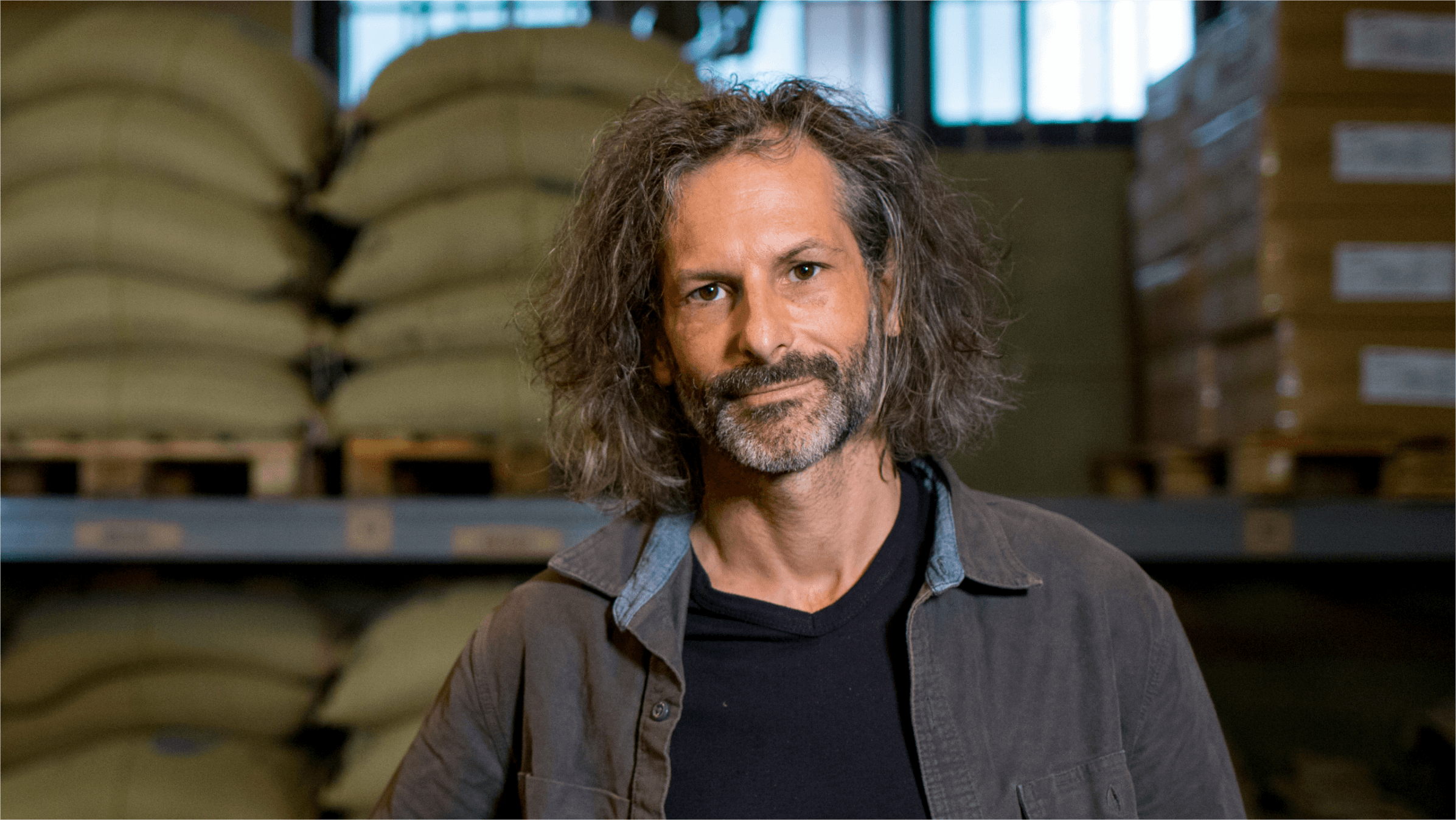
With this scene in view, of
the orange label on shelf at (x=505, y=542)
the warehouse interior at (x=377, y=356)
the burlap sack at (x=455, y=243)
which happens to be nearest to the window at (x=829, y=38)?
the warehouse interior at (x=377, y=356)

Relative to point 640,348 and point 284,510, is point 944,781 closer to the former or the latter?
point 640,348

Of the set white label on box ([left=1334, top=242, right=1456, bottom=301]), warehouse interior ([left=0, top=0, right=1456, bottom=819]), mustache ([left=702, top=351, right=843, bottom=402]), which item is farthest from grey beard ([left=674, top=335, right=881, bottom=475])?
white label on box ([left=1334, top=242, right=1456, bottom=301])

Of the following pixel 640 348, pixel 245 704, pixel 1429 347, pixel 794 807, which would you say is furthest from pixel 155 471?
pixel 1429 347

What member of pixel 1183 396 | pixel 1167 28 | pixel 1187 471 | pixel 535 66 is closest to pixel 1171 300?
pixel 1183 396

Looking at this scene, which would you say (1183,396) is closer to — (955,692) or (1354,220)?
(1354,220)

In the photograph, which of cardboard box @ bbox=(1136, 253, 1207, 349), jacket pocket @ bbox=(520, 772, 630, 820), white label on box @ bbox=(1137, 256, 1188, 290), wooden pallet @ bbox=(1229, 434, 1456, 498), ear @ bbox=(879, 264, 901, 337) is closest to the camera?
jacket pocket @ bbox=(520, 772, 630, 820)

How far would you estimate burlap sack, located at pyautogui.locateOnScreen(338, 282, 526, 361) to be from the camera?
260cm

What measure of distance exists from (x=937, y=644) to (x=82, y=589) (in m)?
2.70

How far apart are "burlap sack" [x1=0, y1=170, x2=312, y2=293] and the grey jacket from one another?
5.17 feet

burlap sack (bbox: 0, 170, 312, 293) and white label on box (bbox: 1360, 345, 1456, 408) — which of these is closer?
white label on box (bbox: 1360, 345, 1456, 408)

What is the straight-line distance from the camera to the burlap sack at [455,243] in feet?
8.52

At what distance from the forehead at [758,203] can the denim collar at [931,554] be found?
0.41 meters

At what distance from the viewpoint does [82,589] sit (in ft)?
9.81

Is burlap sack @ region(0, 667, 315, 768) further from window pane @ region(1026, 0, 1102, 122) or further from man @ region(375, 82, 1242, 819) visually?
window pane @ region(1026, 0, 1102, 122)
